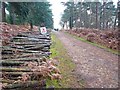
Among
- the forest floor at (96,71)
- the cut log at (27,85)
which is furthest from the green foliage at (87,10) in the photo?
the cut log at (27,85)

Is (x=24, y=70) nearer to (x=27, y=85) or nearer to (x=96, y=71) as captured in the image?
(x=27, y=85)

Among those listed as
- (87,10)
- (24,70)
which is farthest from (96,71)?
(87,10)

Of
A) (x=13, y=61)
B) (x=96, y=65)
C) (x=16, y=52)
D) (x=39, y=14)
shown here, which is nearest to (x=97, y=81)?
(x=96, y=65)

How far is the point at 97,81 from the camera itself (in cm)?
853

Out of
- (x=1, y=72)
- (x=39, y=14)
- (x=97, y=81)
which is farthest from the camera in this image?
(x=39, y=14)

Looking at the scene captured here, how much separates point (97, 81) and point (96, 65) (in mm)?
2469

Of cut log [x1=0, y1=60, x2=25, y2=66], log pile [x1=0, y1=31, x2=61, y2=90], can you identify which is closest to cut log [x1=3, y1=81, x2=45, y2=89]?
log pile [x1=0, y1=31, x2=61, y2=90]

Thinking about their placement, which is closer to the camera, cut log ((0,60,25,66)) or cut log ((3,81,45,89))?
cut log ((3,81,45,89))

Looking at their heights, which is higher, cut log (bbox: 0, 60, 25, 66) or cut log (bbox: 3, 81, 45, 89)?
cut log (bbox: 0, 60, 25, 66)

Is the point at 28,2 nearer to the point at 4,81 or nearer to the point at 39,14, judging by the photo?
the point at 39,14

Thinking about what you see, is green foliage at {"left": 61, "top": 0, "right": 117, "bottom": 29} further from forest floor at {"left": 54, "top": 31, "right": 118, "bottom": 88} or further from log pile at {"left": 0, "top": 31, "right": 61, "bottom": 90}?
log pile at {"left": 0, "top": 31, "right": 61, "bottom": 90}

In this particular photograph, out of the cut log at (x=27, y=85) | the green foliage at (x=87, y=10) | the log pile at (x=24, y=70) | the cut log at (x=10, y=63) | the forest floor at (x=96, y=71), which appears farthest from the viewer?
the green foliage at (x=87, y=10)

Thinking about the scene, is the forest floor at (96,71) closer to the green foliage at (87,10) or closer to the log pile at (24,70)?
the log pile at (24,70)

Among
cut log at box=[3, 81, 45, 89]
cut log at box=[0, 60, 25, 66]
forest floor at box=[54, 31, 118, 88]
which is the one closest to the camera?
cut log at box=[3, 81, 45, 89]
